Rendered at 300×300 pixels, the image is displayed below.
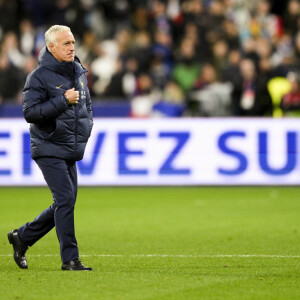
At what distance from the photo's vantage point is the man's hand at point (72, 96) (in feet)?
27.3

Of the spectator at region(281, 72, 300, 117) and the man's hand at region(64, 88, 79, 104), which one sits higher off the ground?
the man's hand at region(64, 88, 79, 104)

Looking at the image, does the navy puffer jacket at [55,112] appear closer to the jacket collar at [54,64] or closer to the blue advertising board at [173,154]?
the jacket collar at [54,64]

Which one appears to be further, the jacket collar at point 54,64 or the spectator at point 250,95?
the spectator at point 250,95

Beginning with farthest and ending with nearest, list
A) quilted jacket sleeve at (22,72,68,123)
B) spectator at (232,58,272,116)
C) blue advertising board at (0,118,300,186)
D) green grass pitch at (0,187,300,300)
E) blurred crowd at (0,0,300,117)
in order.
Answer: blurred crowd at (0,0,300,117) → spectator at (232,58,272,116) → blue advertising board at (0,118,300,186) → quilted jacket sleeve at (22,72,68,123) → green grass pitch at (0,187,300,300)

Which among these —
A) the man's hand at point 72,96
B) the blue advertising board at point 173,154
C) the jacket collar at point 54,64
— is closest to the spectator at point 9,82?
the blue advertising board at point 173,154

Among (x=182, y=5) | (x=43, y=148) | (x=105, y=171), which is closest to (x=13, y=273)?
(x=43, y=148)

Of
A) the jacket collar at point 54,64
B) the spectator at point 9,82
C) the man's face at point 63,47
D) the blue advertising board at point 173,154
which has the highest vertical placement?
the man's face at point 63,47

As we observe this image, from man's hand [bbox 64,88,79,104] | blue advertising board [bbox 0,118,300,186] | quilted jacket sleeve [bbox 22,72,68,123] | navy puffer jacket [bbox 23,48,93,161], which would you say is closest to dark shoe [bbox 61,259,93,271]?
navy puffer jacket [bbox 23,48,93,161]

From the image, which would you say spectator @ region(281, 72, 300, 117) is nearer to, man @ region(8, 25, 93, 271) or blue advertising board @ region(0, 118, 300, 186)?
blue advertising board @ region(0, 118, 300, 186)

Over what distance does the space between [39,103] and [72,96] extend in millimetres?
301

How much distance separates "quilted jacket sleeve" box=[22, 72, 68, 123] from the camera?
8281mm

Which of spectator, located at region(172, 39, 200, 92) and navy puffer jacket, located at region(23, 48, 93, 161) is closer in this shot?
navy puffer jacket, located at region(23, 48, 93, 161)

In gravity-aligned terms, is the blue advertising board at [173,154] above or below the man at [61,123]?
below

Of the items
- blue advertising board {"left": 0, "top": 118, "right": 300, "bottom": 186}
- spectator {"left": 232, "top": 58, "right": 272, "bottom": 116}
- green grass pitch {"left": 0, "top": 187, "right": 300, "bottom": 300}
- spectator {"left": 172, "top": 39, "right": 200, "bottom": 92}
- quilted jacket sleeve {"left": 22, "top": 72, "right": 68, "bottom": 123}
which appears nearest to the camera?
green grass pitch {"left": 0, "top": 187, "right": 300, "bottom": 300}
